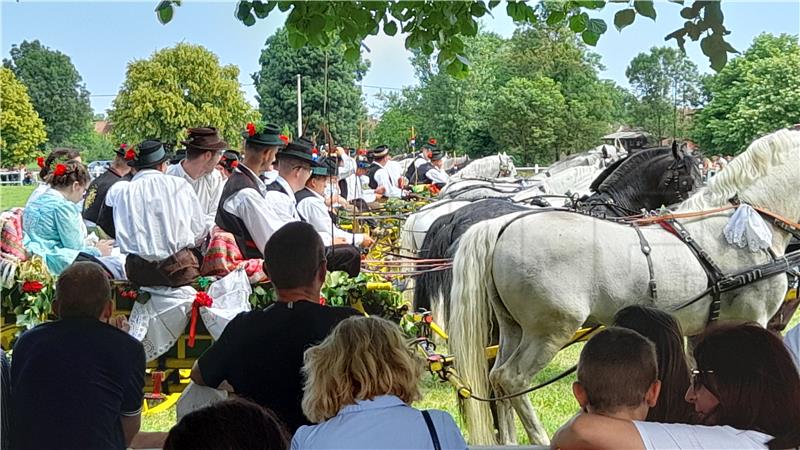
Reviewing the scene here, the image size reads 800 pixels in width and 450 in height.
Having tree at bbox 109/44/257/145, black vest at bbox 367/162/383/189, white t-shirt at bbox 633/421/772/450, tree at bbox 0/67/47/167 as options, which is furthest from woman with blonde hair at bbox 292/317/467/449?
black vest at bbox 367/162/383/189

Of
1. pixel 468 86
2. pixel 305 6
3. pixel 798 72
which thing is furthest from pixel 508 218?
pixel 305 6

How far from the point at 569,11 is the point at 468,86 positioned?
1.19 metres

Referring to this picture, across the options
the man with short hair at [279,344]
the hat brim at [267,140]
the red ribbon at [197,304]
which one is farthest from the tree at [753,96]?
the red ribbon at [197,304]

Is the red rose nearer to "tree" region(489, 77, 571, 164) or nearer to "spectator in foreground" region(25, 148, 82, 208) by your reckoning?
"spectator in foreground" region(25, 148, 82, 208)

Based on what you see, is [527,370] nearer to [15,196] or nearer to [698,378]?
[698,378]

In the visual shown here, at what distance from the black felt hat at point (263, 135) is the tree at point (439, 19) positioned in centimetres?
109

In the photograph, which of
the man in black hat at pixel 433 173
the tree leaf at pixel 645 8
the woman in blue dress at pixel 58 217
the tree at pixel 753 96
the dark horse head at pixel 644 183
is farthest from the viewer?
the man in black hat at pixel 433 173

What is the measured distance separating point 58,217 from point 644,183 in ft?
13.8

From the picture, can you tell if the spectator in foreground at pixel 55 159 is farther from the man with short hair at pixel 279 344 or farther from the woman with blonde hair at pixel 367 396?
the woman with blonde hair at pixel 367 396

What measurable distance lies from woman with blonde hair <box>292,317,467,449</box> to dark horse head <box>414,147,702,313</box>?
374 centimetres

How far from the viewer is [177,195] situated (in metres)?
4.35

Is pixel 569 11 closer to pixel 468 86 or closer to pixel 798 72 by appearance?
pixel 468 86

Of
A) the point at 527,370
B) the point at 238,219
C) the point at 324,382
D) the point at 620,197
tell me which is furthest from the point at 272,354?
the point at 620,197

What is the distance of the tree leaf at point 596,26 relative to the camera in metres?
3.48
